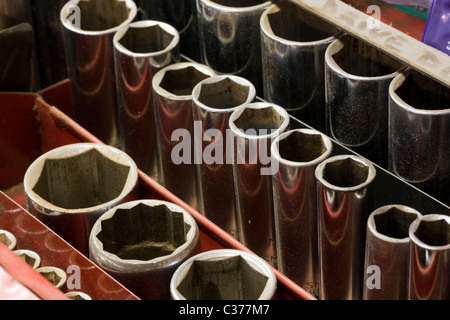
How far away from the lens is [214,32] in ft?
6.09

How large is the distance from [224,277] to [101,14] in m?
0.75

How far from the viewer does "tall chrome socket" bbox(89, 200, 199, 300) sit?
150cm

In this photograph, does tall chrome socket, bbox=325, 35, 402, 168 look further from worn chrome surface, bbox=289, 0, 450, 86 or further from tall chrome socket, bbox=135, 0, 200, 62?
tall chrome socket, bbox=135, 0, 200, 62

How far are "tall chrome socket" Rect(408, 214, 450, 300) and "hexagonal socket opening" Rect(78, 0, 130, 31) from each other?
0.83 m

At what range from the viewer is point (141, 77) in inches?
72.1

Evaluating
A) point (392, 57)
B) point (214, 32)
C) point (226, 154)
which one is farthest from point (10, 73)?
point (392, 57)

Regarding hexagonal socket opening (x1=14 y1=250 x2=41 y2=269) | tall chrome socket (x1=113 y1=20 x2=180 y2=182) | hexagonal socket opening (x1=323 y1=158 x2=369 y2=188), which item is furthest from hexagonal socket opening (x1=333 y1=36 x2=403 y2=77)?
hexagonal socket opening (x1=14 y1=250 x2=41 y2=269)

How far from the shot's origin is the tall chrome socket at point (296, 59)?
172 cm

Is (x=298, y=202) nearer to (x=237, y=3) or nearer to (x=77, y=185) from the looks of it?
(x=77, y=185)

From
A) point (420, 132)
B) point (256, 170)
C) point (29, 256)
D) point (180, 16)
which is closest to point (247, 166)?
point (256, 170)

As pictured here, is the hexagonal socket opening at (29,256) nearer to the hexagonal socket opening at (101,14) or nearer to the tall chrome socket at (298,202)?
the tall chrome socket at (298,202)

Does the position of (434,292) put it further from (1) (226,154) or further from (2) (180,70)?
(2) (180,70)

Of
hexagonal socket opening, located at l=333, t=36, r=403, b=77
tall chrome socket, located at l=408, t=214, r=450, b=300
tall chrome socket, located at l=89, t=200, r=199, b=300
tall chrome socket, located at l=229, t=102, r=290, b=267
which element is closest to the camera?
tall chrome socket, located at l=408, t=214, r=450, b=300
